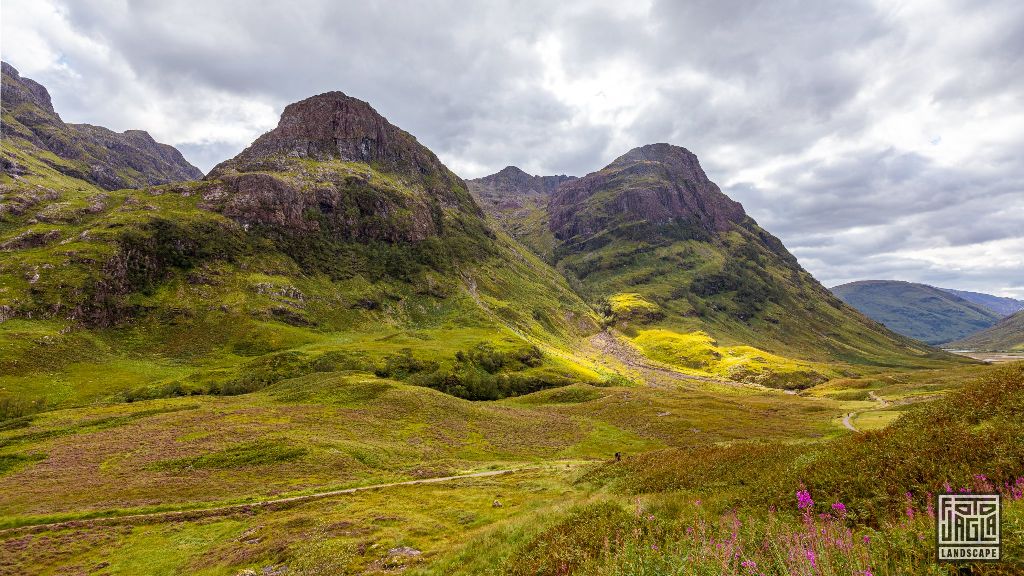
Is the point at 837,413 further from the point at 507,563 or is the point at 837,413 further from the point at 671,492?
the point at 507,563

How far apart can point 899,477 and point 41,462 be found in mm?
85908

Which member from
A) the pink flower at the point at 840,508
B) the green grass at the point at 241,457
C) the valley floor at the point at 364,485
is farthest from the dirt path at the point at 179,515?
the pink flower at the point at 840,508

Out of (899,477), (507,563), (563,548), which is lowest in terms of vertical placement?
(507,563)

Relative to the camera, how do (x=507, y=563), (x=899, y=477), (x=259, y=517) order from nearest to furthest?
(x=899, y=477)
(x=507, y=563)
(x=259, y=517)

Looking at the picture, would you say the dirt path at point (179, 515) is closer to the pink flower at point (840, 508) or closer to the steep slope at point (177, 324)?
the pink flower at point (840, 508)

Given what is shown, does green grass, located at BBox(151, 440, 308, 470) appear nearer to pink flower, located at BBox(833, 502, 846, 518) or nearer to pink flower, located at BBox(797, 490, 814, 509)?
pink flower, located at BBox(797, 490, 814, 509)

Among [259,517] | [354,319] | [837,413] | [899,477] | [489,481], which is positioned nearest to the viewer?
[899,477]

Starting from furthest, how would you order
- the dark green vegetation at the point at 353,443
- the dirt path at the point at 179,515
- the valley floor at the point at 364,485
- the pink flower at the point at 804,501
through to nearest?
the dirt path at the point at 179,515
the valley floor at the point at 364,485
the dark green vegetation at the point at 353,443
the pink flower at the point at 804,501

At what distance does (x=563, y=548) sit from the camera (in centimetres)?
1234

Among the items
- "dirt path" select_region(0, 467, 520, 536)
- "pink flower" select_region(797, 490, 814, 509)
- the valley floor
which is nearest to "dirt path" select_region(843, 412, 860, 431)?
the valley floor

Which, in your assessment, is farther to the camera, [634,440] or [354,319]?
[354,319]

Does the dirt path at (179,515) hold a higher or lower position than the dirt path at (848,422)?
lower

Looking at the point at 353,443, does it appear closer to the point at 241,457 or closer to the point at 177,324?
the point at 241,457

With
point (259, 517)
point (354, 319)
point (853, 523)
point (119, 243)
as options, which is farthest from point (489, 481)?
point (119, 243)
